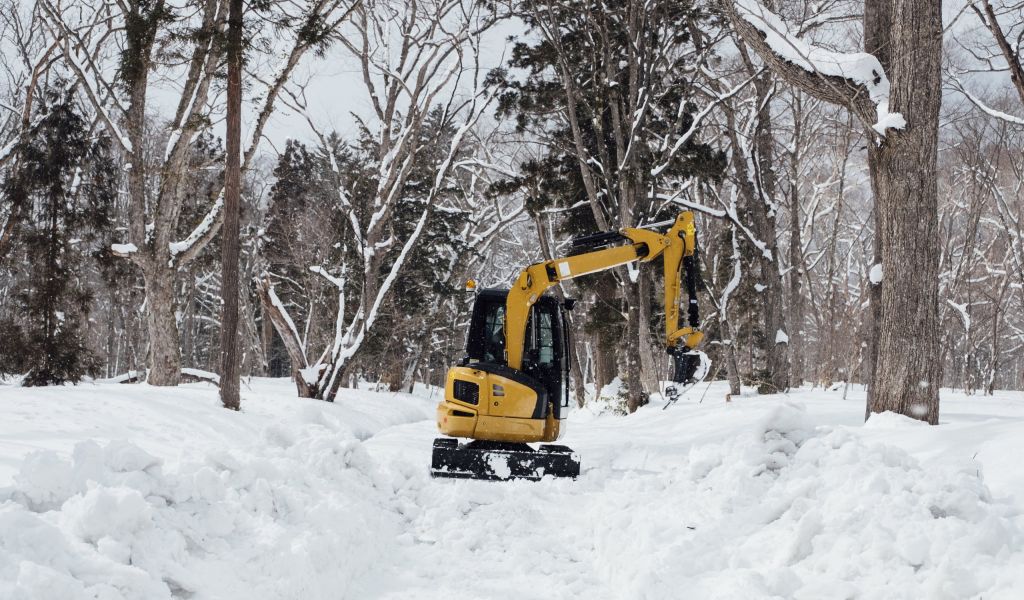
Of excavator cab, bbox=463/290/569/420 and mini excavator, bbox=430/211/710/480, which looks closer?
mini excavator, bbox=430/211/710/480

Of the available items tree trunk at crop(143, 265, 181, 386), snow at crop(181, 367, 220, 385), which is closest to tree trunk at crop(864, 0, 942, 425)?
tree trunk at crop(143, 265, 181, 386)

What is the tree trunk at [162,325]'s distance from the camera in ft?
51.0

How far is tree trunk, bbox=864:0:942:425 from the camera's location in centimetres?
768

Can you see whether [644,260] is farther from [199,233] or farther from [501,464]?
[199,233]

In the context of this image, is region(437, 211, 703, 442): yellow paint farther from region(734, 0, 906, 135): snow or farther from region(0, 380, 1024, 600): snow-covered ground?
region(734, 0, 906, 135): snow

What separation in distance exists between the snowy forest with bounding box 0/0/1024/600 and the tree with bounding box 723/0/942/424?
1.2 inches

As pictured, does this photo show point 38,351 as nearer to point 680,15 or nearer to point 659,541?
point 659,541

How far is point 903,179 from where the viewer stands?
7.86 meters

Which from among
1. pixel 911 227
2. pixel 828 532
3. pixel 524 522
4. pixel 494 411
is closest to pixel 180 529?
pixel 524 522

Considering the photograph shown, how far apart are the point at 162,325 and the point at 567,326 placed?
10.3 meters

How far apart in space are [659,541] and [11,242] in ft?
61.1

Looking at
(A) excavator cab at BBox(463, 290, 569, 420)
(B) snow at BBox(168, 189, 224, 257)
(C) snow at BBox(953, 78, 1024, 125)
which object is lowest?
(A) excavator cab at BBox(463, 290, 569, 420)

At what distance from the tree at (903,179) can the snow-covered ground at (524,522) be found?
68cm

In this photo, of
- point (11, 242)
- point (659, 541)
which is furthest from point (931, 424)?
point (11, 242)
